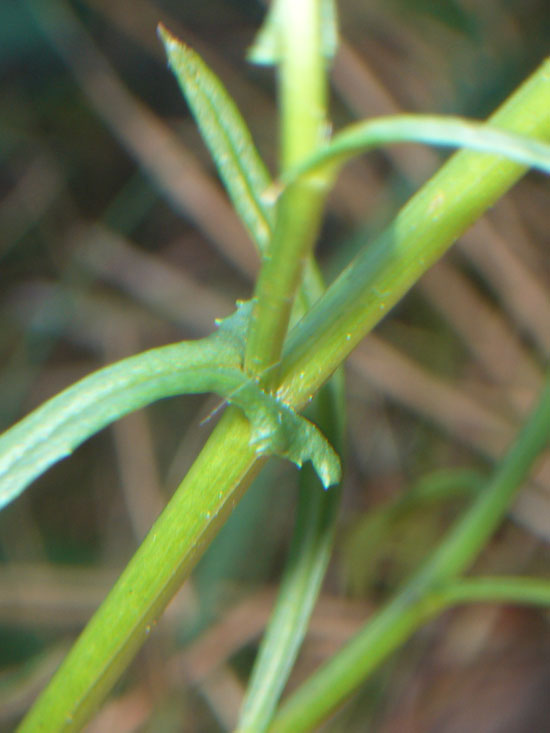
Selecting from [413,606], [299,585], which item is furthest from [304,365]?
[413,606]

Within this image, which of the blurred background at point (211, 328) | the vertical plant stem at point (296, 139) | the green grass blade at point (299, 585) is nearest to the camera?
the vertical plant stem at point (296, 139)

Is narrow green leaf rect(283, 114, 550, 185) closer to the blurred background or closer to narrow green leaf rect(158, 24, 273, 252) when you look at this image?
narrow green leaf rect(158, 24, 273, 252)

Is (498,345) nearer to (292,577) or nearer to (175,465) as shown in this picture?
(175,465)

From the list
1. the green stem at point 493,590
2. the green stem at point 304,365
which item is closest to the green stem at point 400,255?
the green stem at point 304,365

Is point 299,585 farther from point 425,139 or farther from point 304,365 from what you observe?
point 425,139

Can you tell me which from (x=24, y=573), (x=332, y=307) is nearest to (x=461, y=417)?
(x=24, y=573)

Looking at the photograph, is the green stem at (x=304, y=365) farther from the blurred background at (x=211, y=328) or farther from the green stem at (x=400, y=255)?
the blurred background at (x=211, y=328)
